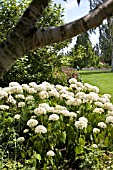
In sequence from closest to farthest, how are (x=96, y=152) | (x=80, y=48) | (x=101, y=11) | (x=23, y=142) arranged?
(x=101, y=11) → (x=96, y=152) → (x=23, y=142) → (x=80, y=48)

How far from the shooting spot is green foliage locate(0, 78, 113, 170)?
436 cm

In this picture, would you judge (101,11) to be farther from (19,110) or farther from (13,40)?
(19,110)

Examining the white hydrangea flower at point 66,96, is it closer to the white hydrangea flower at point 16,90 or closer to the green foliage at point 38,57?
the white hydrangea flower at point 16,90

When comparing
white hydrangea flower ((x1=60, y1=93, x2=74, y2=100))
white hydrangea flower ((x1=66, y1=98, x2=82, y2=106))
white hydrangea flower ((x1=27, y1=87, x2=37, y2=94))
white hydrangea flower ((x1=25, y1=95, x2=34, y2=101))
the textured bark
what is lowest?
white hydrangea flower ((x1=66, y1=98, x2=82, y2=106))

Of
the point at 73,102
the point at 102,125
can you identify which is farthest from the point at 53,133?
the point at 73,102

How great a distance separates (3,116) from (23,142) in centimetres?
52

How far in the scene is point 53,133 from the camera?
182 inches

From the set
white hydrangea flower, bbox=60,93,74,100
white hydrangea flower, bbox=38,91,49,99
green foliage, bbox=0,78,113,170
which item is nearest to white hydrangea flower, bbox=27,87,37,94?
green foliage, bbox=0,78,113,170

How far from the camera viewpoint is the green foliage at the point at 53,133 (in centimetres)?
436

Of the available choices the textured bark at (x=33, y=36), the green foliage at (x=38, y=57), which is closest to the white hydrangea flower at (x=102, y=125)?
the textured bark at (x=33, y=36)

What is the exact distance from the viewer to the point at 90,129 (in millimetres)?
4926

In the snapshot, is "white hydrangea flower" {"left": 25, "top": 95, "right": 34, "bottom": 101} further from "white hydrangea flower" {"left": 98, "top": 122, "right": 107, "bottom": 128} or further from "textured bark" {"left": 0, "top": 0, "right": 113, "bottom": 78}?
"textured bark" {"left": 0, "top": 0, "right": 113, "bottom": 78}

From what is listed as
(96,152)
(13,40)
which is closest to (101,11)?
(13,40)

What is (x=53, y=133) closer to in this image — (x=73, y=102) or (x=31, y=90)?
(x=73, y=102)
